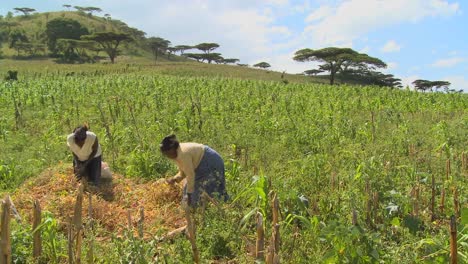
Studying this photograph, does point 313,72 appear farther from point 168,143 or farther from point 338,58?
point 168,143

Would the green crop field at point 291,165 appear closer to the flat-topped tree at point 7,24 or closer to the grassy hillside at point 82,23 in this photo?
the grassy hillside at point 82,23

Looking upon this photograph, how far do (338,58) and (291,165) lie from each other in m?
30.2

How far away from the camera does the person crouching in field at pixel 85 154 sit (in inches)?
216

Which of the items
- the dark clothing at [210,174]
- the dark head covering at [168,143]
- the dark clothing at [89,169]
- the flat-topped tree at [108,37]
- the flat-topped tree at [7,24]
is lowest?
the dark clothing at [89,169]

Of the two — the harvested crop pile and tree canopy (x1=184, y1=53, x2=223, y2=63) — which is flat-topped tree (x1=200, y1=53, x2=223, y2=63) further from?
the harvested crop pile

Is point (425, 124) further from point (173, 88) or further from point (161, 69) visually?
point (161, 69)

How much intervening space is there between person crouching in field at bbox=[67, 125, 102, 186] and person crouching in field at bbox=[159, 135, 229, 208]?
1311 millimetres

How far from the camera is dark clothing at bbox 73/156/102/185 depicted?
5707 mm

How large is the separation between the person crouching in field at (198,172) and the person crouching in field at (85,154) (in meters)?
1.31

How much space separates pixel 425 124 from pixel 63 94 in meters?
10.4

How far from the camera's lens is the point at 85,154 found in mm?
5648

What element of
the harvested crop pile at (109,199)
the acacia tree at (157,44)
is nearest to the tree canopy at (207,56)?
the acacia tree at (157,44)

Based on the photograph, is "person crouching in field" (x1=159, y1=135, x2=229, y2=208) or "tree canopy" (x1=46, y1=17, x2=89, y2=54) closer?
"person crouching in field" (x1=159, y1=135, x2=229, y2=208)

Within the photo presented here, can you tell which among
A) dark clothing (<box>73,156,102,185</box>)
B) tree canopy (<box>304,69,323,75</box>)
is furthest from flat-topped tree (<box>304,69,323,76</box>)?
dark clothing (<box>73,156,102,185</box>)
